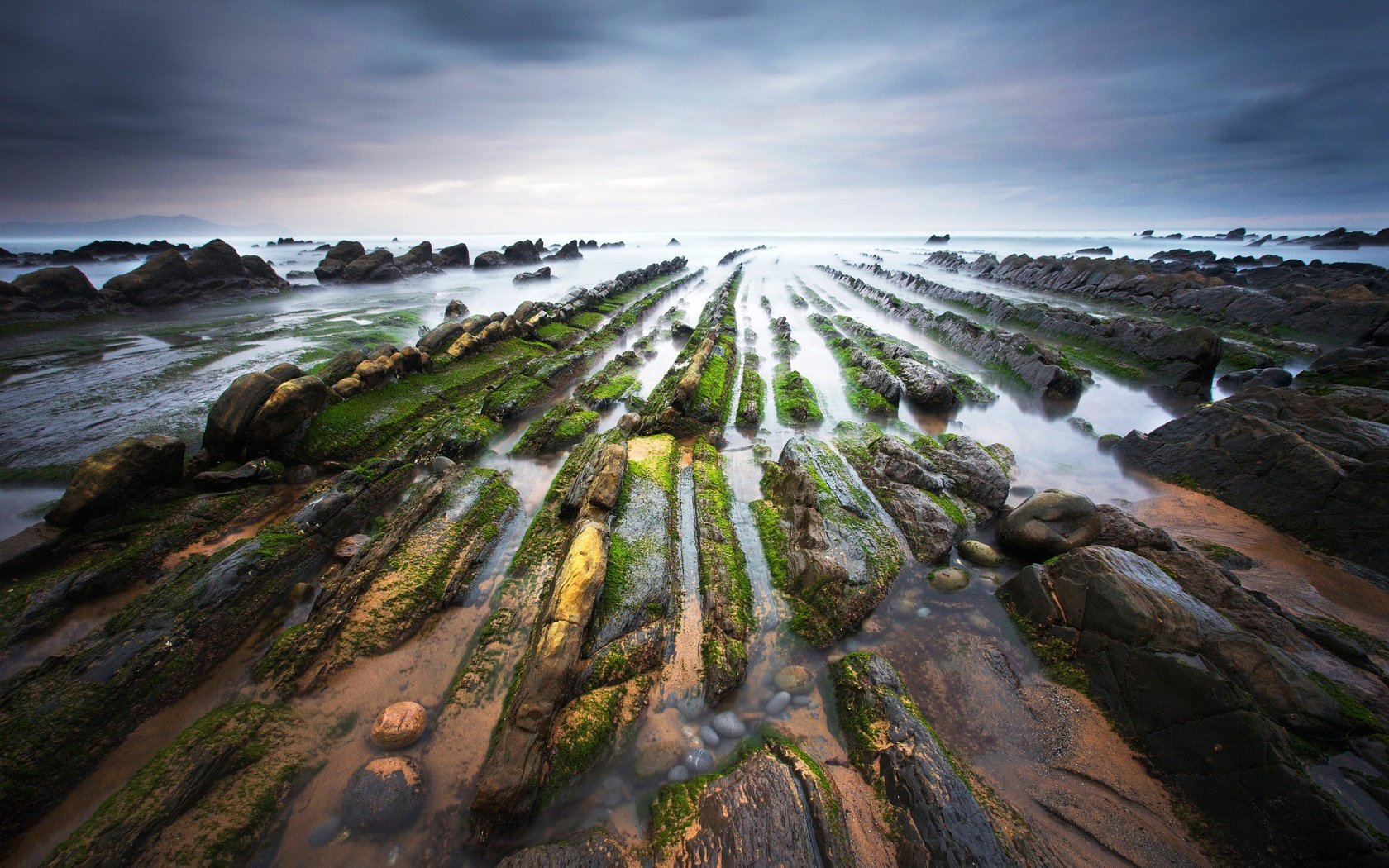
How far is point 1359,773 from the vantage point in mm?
3910

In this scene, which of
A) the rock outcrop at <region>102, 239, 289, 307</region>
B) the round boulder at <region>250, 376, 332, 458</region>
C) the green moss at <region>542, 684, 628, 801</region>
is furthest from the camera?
the rock outcrop at <region>102, 239, 289, 307</region>

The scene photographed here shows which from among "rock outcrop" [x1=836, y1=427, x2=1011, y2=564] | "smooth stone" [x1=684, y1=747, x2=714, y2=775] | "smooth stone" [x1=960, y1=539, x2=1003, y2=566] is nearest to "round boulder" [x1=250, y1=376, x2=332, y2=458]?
"smooth stone" [x1=684, y1=747, x2=714, y2=775]

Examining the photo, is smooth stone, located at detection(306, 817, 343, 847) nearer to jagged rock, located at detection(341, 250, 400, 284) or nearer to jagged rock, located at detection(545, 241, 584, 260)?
jagged rock, located at detection(341, 250, 400, 284)

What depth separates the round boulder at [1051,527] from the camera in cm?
696

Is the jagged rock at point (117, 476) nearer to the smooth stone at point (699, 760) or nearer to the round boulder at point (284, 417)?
the round boulder at point (284, 417)

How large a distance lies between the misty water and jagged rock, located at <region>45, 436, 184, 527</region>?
190 cm

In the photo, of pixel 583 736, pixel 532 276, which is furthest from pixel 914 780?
pixel 532 276

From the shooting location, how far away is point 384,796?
13.2 ft

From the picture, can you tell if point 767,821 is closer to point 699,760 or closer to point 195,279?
point 699,760

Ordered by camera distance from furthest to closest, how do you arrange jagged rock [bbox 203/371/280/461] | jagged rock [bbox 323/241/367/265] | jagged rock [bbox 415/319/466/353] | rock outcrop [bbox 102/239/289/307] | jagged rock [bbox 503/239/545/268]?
jagged rock [bbox 503/239/545/268], jagged rock [bbox 323/241/367/265], rock outcrop [bbox 102/239/289/307], jagged rock [bbox 415/319/466/353], jagged rock [bbox 203/371/280/461]

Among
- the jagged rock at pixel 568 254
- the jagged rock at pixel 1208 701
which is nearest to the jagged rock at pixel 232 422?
the jagged rock at pixel 1208 701

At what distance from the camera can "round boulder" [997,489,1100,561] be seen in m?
6.96

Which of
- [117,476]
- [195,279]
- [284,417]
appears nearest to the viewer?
[117,476]

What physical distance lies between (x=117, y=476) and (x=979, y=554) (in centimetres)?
1304
